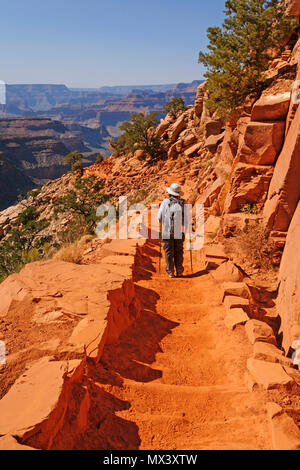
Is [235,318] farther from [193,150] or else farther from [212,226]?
[193,150]

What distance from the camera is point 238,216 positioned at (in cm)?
718

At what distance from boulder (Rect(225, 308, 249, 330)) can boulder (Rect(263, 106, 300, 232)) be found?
2.38 m

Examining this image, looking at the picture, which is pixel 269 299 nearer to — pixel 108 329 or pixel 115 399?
pixel 108 329

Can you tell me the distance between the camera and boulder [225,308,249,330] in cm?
445

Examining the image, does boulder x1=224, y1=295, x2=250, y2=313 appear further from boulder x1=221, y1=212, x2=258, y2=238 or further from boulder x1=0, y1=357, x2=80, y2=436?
boulder x1=0, y1=357, x2=80, y2=436

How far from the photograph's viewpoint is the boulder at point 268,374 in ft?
10.3

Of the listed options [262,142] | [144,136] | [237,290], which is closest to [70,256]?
[237,290]

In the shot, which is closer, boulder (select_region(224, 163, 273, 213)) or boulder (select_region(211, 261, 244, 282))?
boulder (select_region(211, 261, 244, 282))

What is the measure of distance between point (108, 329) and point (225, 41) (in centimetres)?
1052

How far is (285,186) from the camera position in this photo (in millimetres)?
5988

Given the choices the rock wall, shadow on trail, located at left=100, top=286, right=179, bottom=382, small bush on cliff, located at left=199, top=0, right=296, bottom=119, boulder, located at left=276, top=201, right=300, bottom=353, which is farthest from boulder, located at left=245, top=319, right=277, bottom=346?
small bush on cliff, located at left=199, top=0, right=296, bottom=119

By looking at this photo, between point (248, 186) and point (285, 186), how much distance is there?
126 cm
